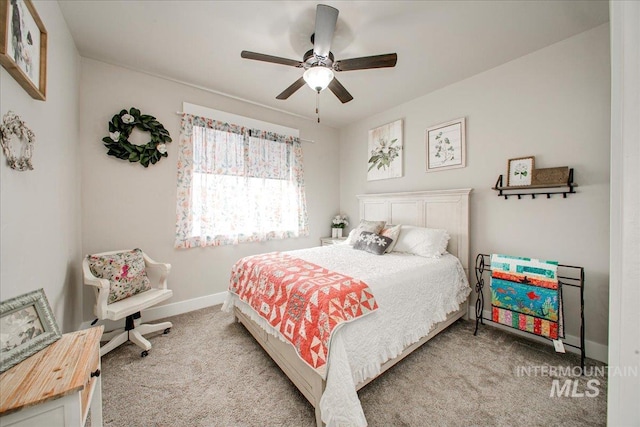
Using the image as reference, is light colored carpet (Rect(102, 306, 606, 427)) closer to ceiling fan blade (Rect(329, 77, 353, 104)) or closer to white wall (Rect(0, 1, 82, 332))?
white wall (Rect(0, 1, 82, 332))

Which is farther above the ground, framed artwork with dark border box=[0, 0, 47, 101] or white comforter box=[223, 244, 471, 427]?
framed artwork with dark border box=[0, 0, 47, 101]

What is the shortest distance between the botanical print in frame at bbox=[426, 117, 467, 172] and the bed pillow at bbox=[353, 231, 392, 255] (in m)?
1.20

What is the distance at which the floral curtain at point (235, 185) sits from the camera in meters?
2.87

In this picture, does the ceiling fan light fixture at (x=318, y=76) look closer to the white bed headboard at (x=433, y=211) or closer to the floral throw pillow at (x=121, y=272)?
the white bed headboard at (x=433, y=211)

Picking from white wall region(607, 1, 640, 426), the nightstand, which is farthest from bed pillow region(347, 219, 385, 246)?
white wall region(607, 1, 640, 426)

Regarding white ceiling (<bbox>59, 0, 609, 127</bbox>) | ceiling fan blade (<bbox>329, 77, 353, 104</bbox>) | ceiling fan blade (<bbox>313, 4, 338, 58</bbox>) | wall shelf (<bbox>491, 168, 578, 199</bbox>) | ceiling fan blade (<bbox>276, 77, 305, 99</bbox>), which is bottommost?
wall shelf (<bbox>491, 168, 578, 199</bbox>)

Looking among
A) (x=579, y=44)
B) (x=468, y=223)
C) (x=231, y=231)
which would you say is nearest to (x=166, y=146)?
(x=231, y=231)

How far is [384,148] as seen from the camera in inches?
143

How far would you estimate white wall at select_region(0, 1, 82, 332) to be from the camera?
110cm

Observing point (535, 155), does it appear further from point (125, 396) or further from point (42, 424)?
point (125, 396)

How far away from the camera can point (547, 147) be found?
2201 mm

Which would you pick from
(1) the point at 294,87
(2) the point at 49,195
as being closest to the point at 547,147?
(1) the point at 294,87

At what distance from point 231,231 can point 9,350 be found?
7.76 feet

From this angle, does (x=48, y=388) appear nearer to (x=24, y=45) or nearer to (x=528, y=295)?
(x=24, y=45)
